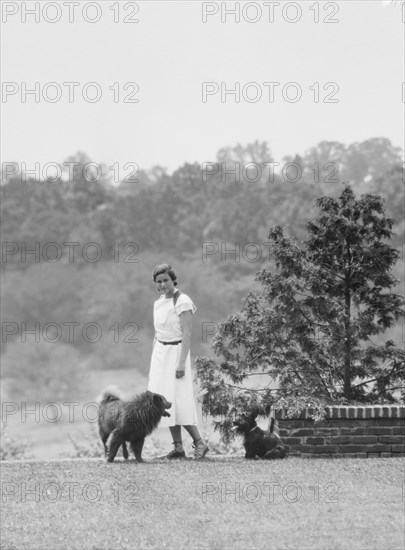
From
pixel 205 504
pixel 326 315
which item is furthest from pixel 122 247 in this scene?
pixel 205 504

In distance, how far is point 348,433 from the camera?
34.9 ft

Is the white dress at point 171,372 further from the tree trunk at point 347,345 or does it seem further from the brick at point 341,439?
the tree trunk at point 347,345

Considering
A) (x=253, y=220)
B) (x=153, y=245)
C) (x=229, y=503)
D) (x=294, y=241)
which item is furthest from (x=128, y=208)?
(x=229, y=503)

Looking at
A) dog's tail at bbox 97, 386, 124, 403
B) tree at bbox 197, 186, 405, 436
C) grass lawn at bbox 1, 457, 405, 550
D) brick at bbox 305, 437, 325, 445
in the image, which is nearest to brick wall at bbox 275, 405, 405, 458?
brick at bbox 305, 437, 325, 445

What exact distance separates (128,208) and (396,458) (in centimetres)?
2941

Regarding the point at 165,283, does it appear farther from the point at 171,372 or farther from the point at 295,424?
the point at 295,424

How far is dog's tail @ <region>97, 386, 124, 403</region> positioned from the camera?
34.7ft

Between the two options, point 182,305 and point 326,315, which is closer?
point 182,305

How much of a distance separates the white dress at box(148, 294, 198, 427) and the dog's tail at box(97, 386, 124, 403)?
13.0 inches

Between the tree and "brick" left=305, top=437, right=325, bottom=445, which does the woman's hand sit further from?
"brick" left=305, top=437, right=325, bottom=445

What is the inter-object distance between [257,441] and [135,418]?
4.43ft

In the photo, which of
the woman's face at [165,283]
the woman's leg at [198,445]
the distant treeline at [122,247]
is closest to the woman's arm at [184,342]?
the woman's face at [165,283]

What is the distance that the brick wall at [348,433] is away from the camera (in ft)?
34.8

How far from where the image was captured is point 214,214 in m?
38.4
